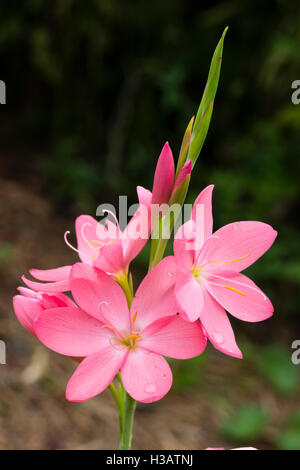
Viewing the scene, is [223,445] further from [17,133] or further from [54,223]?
[17,133]

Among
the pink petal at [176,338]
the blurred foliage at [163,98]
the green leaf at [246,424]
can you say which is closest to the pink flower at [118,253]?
the pink petal at [176,338]

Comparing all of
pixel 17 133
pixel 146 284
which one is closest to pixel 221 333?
pixel 146 284

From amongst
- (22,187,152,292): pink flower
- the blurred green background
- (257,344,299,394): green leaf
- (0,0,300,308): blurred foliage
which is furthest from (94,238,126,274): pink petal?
(0,0,300,308): blurred foliage

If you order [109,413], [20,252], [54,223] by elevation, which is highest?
[54,223]

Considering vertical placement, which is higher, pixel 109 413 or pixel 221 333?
pixel 109 413

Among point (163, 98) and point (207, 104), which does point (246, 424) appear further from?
point (163, 98)

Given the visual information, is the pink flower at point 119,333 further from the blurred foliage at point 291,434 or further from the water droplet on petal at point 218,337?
the blurred foliage at point 291,434

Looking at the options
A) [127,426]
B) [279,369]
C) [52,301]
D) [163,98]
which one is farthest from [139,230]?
[163,98]
